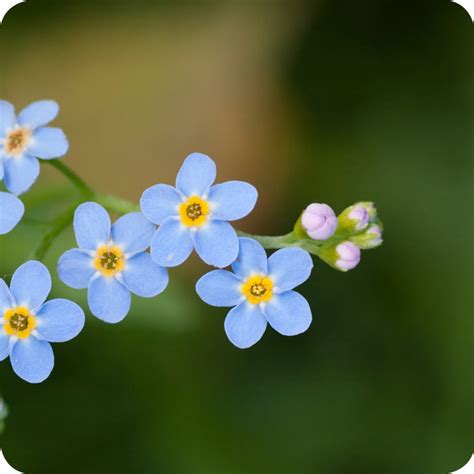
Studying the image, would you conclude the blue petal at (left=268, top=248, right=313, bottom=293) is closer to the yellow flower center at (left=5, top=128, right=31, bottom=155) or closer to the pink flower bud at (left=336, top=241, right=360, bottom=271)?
the pink flower bud at (left=336, top=241, right=360, bottom=271)

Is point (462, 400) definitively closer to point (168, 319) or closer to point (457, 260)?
point (457, 260)

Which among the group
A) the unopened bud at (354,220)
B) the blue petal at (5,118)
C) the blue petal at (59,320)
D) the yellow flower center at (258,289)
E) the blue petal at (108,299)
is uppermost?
the unopened bud at (354,220)

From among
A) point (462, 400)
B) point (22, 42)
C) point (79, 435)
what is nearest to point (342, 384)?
point (462, 400)

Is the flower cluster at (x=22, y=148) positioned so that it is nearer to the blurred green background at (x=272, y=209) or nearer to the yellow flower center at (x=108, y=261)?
the yellow flower center at (x=108, y=261)

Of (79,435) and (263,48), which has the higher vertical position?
(263,48)

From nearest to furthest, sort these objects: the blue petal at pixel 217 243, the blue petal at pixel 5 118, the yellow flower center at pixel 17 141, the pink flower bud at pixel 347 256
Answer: the blue petal at pixel 217 243
the pink flower bud at pixel 347 256
the yellow flower center at pixel 17 141
the blue petal at pixel 5 118

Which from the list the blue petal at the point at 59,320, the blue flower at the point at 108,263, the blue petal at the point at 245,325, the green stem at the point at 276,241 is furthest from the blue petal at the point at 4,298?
the green stem at the point at 276,241

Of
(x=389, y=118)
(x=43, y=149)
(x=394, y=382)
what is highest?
(x=389, y=118)

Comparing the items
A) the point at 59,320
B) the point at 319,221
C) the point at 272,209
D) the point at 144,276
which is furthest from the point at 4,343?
the point at 272,209
